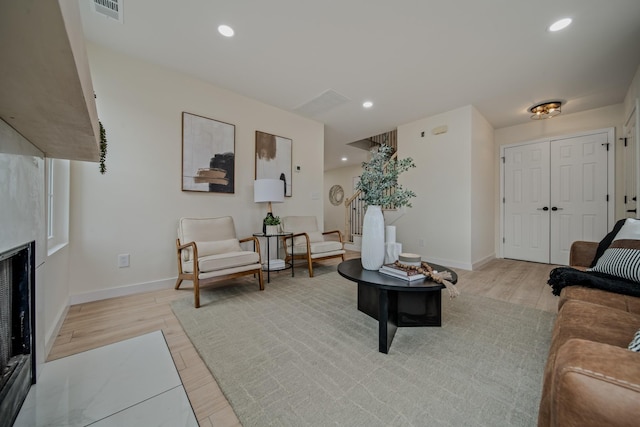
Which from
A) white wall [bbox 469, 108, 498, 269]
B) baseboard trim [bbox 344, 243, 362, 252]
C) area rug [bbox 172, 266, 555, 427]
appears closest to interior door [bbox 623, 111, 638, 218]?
white wall [bbox 469, 108, 498, 269]

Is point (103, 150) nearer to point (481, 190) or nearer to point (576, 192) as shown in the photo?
point (481, 190)

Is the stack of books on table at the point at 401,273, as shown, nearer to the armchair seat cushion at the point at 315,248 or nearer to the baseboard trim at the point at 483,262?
the armchair seat cushion at the point at 315,248

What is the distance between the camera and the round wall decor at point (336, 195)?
811 cm

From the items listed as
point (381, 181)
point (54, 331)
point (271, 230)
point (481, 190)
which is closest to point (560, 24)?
point (381, 181)

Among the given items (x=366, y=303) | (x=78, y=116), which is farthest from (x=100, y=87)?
(x=366, y=303)

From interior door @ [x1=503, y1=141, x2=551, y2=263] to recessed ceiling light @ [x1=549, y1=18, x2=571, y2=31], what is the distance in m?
2.68

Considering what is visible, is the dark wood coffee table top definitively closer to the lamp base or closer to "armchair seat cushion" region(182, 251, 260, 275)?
"armchair seat cushion" region(182, 251, 260, 275)

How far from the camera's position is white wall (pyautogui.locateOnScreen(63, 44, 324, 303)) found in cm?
228

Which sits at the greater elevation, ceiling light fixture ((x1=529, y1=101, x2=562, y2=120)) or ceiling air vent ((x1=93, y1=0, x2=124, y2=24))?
ceiling air vent ((x1=93, y1=0, x2=124, y2=24))

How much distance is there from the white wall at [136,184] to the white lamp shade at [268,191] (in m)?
0.37

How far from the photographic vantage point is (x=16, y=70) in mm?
635

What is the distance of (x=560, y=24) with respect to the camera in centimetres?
203

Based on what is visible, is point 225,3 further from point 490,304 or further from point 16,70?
point 490,304

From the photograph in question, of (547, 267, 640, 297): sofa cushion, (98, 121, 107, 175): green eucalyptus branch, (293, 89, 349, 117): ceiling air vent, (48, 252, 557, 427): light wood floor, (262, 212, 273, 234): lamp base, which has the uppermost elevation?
(293, 89, 349, 117): ceiling air vent
